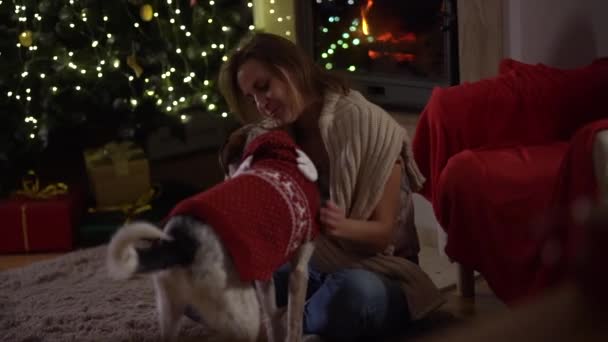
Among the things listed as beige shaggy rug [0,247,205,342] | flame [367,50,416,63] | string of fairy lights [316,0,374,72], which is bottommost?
beige shaggy rug [0,247,205,342]

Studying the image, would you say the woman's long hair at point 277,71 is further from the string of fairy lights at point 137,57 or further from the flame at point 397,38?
the string of fairy lights at point 137,57

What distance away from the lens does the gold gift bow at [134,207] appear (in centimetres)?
320

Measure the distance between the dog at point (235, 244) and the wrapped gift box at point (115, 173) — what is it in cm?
177

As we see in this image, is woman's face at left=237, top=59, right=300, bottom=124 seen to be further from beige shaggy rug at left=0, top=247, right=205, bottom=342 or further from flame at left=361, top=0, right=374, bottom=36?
flame at left=361, top=0, right=374, bottom=36

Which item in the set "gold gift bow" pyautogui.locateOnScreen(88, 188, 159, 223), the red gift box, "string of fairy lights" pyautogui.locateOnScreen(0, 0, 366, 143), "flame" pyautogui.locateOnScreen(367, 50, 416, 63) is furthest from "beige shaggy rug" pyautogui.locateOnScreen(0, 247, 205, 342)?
"flame" pyautogui.locateOnScreen(367, 50, 416, 63)

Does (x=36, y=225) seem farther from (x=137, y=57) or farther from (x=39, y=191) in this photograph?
(x=137, y=57)

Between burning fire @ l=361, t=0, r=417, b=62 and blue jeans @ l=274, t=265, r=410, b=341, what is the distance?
1.38 m

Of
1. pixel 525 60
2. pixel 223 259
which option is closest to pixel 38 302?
pixel 223 259

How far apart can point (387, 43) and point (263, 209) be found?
1.92 m

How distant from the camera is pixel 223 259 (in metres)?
1.32

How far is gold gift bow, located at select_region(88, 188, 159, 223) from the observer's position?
10.5 ft

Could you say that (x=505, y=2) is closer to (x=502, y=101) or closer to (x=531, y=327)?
(x=502, y=101)

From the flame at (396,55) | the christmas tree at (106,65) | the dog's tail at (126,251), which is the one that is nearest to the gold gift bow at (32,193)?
the christmas tree at (106,65)

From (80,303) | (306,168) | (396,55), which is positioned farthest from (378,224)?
(396,55)
